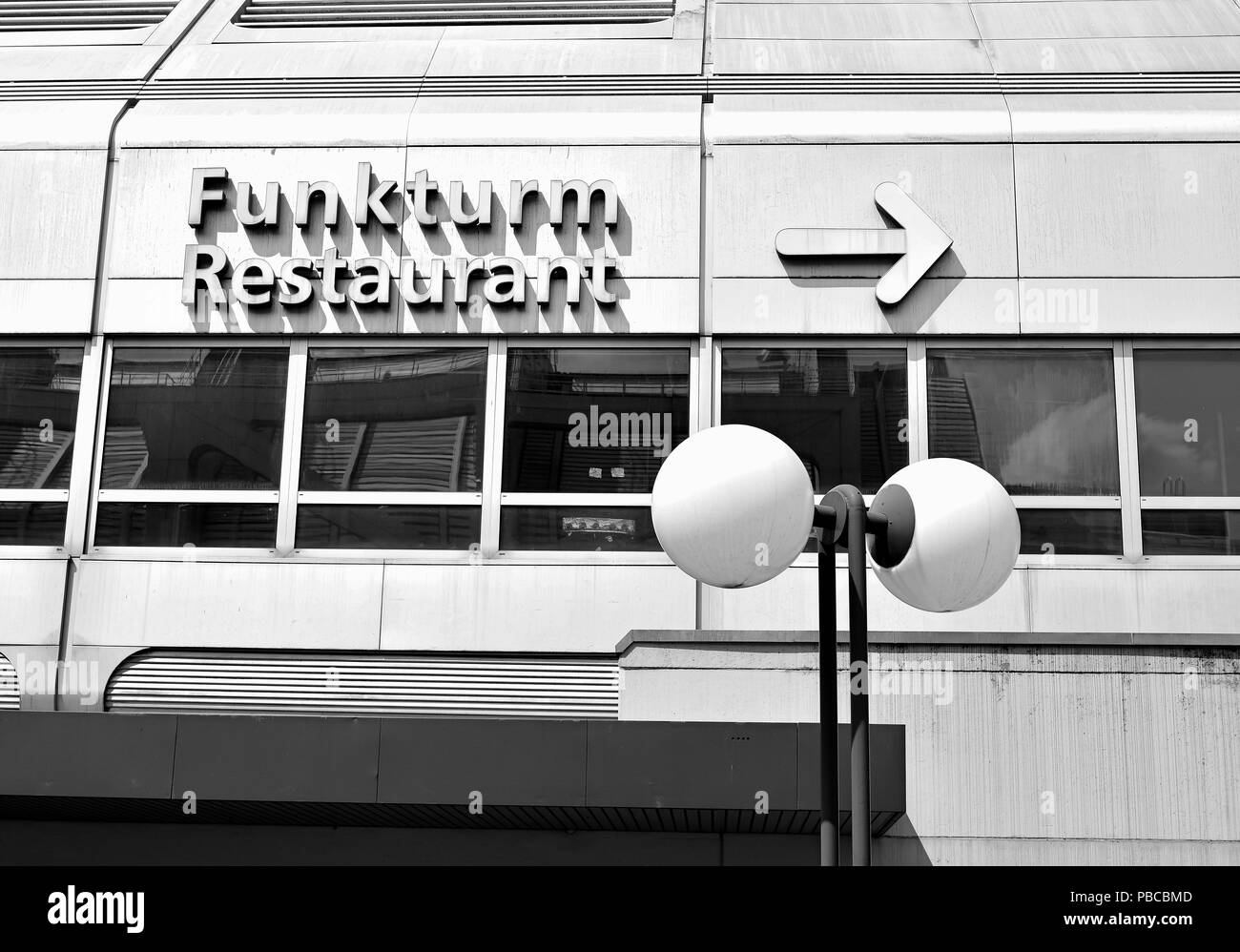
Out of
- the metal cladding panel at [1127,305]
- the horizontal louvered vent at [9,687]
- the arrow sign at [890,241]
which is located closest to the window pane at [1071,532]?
the metal cladding panel at [1127,305]

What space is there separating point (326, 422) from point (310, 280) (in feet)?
3.75

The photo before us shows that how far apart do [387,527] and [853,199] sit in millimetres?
4436

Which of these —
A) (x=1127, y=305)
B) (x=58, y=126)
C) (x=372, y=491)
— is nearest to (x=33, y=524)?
(x=372, y=491)

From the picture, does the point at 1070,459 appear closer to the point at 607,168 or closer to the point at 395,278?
the point at 607,168

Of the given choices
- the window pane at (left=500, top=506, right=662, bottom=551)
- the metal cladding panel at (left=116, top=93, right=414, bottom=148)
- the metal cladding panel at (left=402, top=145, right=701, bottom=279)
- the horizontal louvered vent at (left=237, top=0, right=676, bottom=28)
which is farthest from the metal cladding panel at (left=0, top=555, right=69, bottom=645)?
the horizontal louvered vent at (left=237, top=0, right=676, bottom=28)

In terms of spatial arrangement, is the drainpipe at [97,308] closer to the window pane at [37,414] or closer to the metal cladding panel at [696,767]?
the window pane at [37,414]

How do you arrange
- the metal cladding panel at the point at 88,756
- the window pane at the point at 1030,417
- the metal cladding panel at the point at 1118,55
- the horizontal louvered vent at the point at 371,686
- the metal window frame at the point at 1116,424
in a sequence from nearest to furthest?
1. the metal cladding panel at the point at 88,756
2. the horizontal louvered vent at the point at 371,686
3. the metal window frame at the point at 1116,424
4. the window pane at the point at 1030,417
5. the metal cladding panel at the point at 1118,55

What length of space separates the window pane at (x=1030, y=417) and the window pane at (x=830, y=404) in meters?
0.32

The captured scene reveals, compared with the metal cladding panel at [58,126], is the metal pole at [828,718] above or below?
below

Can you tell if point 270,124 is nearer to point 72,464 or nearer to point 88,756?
point 72,464

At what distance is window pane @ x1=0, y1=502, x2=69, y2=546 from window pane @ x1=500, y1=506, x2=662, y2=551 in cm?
348

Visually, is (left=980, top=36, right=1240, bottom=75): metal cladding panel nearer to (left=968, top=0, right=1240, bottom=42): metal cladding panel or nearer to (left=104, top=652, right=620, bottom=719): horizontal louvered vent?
(left=968, top=0, right=1240, bottom=42): metal cladding panel

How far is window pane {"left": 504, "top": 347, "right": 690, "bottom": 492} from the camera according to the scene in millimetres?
9828

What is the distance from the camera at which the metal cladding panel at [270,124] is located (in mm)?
10453
